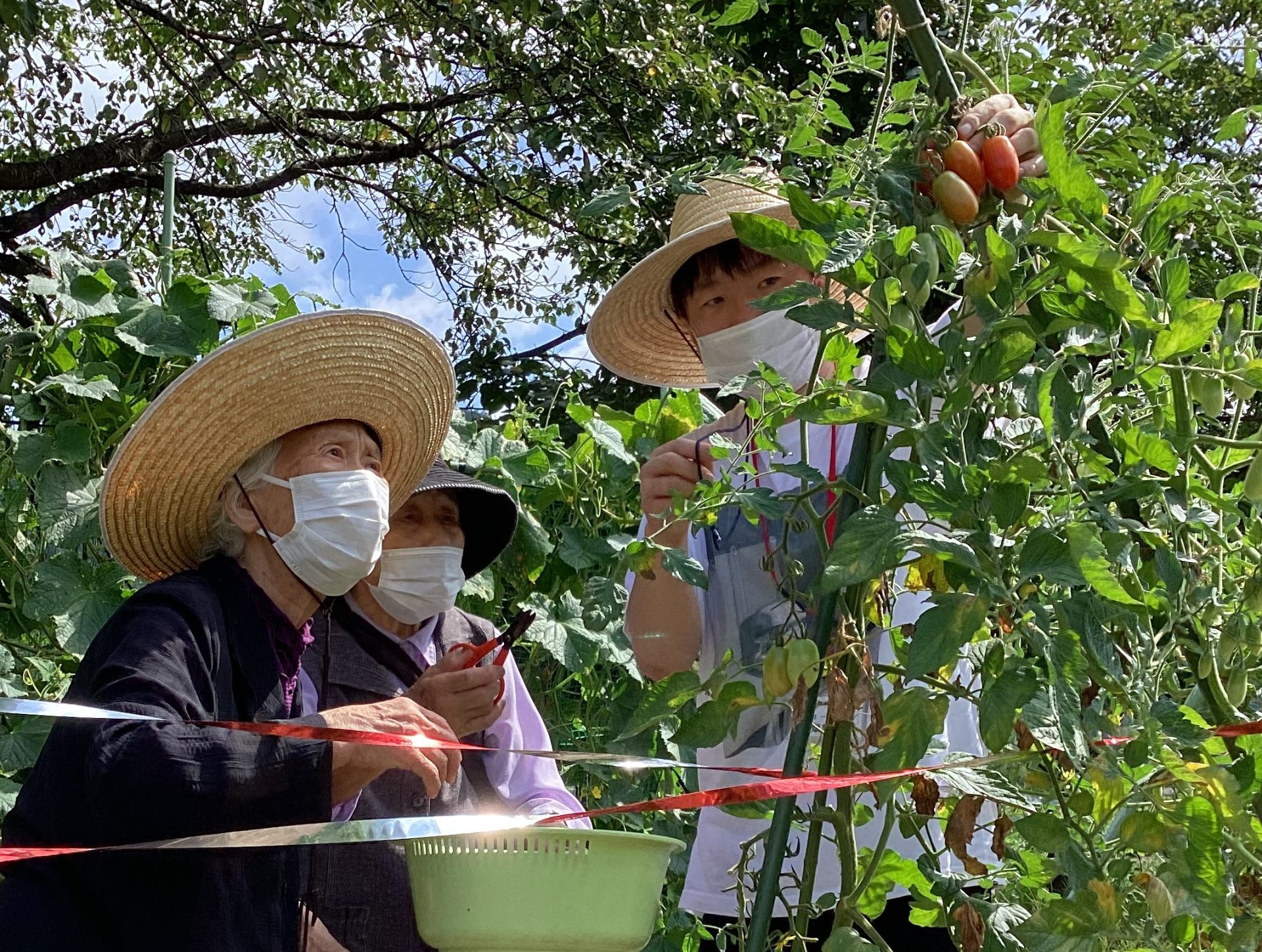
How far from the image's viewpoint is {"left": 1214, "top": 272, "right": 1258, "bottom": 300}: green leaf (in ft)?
3.67

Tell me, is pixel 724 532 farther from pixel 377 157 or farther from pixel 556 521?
pixel 377 157

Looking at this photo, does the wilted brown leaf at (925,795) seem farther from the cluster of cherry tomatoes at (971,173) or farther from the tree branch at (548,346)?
the tree branch at (548,346)

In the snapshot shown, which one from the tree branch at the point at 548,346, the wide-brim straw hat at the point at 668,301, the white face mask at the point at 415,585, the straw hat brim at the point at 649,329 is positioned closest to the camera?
the wide-brim straw hat at the point at 668,301

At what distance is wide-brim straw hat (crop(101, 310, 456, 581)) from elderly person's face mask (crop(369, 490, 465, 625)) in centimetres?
29

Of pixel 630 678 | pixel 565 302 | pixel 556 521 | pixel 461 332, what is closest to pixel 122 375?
pixel 556 521

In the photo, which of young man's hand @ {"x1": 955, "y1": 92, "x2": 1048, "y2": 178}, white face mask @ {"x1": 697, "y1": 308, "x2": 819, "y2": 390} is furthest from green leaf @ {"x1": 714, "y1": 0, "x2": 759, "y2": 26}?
white face mask @ {"x1": 697, "y1": 308, "x2": 819, "y2": 390}

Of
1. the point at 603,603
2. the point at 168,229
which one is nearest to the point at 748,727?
the point at 603,603

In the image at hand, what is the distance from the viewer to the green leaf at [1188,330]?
1047 mm

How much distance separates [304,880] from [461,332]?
655cm


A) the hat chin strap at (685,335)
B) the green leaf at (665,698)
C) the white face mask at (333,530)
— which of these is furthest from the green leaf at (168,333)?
the green leaf at (665,698)

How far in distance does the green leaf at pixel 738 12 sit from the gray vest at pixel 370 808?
3.61 ft

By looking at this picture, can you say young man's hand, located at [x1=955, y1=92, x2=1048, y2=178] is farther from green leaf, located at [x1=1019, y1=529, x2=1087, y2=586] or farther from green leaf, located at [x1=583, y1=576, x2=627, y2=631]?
green leaf, located at [x1=583, y1=576, x2=627, y2=631]

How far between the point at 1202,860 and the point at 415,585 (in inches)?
60.7

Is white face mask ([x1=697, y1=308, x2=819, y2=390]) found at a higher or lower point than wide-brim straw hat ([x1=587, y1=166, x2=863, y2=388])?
lower
